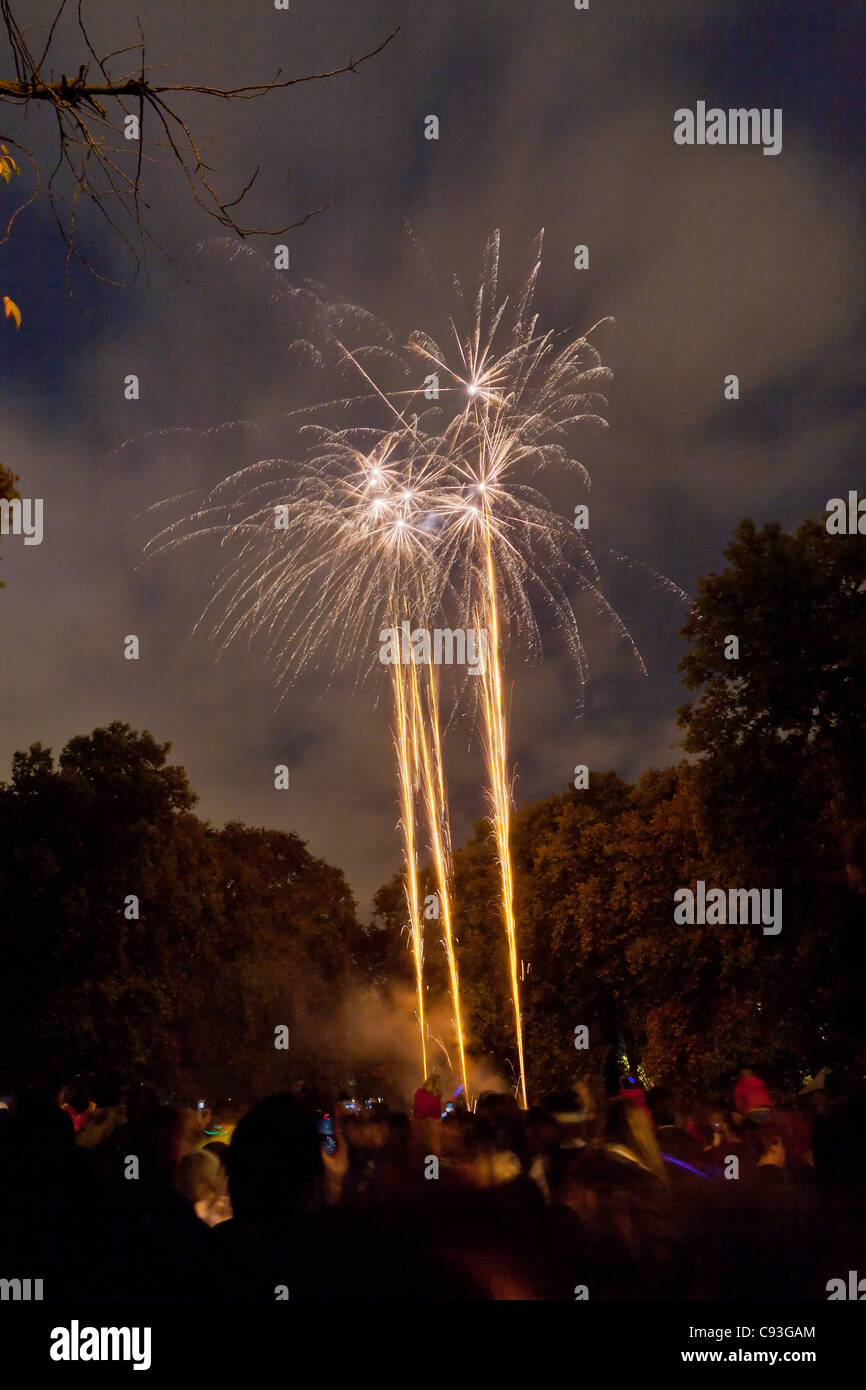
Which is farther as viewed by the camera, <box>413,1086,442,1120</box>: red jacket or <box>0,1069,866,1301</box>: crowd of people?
<box>413,1086,442,1120</box>: red jacket

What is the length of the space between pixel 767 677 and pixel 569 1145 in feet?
51.9

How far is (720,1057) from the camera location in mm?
23391

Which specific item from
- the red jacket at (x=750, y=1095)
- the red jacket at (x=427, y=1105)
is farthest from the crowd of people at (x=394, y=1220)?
the red jacket at (x=427, y=1105)

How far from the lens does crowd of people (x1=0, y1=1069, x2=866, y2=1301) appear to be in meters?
4.07

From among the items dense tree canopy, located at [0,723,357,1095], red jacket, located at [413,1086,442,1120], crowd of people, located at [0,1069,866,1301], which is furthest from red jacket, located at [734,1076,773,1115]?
dense tree canopy, located at [0,723,357,1095]

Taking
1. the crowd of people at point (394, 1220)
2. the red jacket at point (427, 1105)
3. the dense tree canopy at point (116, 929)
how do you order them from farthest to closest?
1. the dense tree canopy at point (116, 929)
2. the red jacket at point (427, 1105)
3. the crowd of people at point (394, 1220)

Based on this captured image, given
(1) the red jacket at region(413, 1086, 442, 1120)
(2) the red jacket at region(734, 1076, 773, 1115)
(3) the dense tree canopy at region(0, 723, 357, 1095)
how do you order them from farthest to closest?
(3) the dense tree canopy at region(0, 723, 357, 1095) < (1) the red jacket at region(413, 1086, 442, 1120) < (2) the red jacket at region(734, 1076, 773, 1115)

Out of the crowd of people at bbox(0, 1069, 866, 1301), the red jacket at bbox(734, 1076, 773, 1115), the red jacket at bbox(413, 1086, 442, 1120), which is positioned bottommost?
the red jacket at bbox(413, 1086, 442, 1120)

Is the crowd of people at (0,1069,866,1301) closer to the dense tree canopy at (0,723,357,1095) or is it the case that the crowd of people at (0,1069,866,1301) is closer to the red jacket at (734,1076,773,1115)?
the red jacket at (734,1076,773,1115)

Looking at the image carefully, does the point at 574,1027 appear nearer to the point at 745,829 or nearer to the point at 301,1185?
the point at 745,829

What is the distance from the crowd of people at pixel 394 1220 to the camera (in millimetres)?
4066

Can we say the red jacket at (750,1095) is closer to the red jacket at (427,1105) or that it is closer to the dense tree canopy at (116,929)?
the red jacket at (427,1105)

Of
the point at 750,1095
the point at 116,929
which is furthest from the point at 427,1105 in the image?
the point at 116,929

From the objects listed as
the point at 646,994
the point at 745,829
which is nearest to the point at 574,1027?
the point at 646,994
